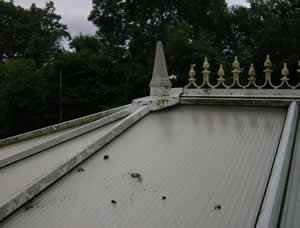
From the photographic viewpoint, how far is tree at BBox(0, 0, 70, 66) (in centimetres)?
3238

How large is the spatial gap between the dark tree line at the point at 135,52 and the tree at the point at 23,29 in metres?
3.58

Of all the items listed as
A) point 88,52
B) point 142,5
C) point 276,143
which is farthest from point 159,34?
point 276,143

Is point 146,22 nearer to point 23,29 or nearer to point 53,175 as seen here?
point 23,29

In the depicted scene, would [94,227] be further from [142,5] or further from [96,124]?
[142,5]

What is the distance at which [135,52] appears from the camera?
25750mm

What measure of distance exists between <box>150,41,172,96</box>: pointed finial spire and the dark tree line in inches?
542

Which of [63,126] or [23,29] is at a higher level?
[23,29]

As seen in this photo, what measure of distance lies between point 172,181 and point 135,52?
2401 cm

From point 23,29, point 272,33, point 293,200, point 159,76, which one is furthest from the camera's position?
point 23,29

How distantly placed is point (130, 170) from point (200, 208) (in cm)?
96

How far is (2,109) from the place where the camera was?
20750 millimetres

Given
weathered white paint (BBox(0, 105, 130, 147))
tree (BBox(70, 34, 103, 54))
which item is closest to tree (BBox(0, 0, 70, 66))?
tree (BBox(70, 34, 103, 54))

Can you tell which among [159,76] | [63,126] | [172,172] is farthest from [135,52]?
[172,172]

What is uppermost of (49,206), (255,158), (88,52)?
(88,52)
